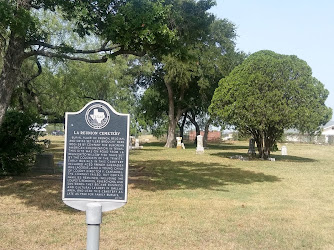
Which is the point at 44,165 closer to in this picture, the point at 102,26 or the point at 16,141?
the point at 16,141

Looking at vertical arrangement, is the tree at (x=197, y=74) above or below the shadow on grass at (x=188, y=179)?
above

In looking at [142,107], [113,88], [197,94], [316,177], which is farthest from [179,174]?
[142,107]

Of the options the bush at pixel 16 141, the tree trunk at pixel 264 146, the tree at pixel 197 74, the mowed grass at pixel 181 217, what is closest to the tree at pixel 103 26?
the bush at pixel 16 141

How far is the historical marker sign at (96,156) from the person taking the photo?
14.8 feet

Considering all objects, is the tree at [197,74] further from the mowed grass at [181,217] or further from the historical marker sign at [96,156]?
the historical marker sign at [96,156]

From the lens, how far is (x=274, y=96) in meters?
21.4

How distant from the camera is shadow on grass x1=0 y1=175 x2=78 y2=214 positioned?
8258 millimetres

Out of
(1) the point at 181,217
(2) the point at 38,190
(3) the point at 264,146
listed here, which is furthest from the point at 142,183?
(3) the point at 264,146

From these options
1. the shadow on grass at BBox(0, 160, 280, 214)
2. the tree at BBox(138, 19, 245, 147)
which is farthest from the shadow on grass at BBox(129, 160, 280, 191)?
the tree at BBox(138, 19, 245, 147)

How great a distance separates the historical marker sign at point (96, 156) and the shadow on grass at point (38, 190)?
3.37 metres

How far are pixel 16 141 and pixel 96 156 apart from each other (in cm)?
848

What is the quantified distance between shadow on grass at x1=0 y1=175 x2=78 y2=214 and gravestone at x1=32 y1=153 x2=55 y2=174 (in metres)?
0.97

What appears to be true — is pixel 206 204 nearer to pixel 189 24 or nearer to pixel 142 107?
pixel 189 24

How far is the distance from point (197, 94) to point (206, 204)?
1170 inches
